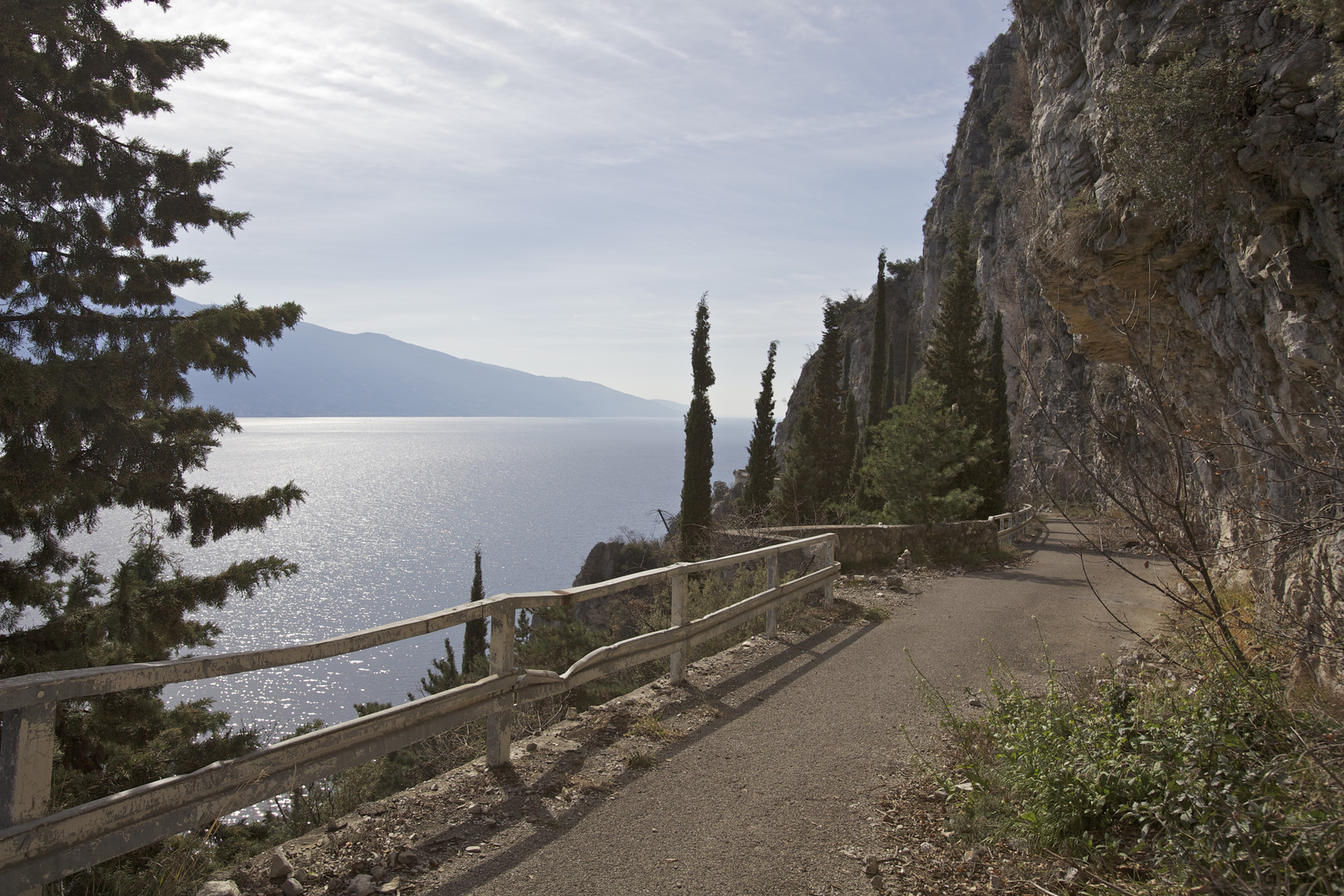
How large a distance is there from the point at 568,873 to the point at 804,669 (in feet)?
14.3

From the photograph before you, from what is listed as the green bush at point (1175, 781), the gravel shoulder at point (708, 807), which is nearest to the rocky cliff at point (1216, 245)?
the green bush at point (1175, 781)

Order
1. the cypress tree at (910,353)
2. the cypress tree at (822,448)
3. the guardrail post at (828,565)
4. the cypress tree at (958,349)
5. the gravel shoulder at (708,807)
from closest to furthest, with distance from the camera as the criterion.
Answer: the gravel shoulder at (708,807)
the guardrail post at (828,565)
the cypress tree at (958,349)
the cypress tree at (822,448)
the cypress tree at (910,353)

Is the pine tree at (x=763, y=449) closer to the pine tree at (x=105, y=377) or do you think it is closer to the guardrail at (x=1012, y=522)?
the guardrail at (x=1012, y=522)

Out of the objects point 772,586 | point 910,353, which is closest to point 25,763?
point 772,586

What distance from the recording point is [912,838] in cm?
418

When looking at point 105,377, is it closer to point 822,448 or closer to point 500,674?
point 500,674

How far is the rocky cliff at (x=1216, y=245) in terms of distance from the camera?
5.04 meters

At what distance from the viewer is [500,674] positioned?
4711 mm

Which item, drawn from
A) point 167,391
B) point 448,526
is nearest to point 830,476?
point 167,391

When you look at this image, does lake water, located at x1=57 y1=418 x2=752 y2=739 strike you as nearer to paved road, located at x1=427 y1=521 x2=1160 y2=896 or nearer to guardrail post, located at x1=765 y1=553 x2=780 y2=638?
guardrail post, located at x1=765 y1=553 x2=780 y2=638

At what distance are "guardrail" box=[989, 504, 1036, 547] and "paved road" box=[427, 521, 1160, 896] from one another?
1011 cm

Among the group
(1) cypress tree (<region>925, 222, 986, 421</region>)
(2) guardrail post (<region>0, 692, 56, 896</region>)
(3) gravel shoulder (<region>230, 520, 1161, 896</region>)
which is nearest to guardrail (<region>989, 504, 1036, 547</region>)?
(1) cypress tree (<region>925, 222, 986, 421</region>)

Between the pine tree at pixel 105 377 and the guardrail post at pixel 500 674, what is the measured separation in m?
5.11

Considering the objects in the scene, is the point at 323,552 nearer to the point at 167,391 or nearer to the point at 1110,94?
the point at 167,391
